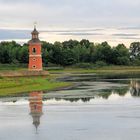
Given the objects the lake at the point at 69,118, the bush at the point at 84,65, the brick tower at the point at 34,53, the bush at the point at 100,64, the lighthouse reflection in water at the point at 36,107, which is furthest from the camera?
the bush at the point at 100,64

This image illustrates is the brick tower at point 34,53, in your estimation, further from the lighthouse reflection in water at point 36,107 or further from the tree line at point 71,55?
the lighthouse reflection in water at point 36,107

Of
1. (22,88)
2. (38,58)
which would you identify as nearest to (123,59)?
(38,58)

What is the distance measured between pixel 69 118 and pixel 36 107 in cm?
796

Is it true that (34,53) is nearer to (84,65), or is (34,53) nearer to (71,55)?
(84,65)

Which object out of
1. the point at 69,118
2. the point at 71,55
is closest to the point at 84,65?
the point at 71,55

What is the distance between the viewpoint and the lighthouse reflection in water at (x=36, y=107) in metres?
36.1

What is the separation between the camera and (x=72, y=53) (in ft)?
513

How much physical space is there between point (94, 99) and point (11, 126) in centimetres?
1908

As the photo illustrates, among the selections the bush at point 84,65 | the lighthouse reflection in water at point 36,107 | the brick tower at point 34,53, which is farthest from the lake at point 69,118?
the bush at point 84,65

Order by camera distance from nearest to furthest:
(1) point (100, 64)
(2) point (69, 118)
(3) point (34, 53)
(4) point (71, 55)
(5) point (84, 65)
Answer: (2) point (69, 118) → (3) point (34, 53) → (5) point (84, 65) → (1) point (100, 64) → (4) point (71, 55)

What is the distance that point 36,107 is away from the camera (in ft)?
146

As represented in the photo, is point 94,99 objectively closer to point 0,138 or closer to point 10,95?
point 10,95

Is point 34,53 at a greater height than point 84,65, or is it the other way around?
point 34,53

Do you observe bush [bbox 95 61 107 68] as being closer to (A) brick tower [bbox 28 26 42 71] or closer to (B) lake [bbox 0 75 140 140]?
(A) brick tower [bbox 28 26 42 71]
